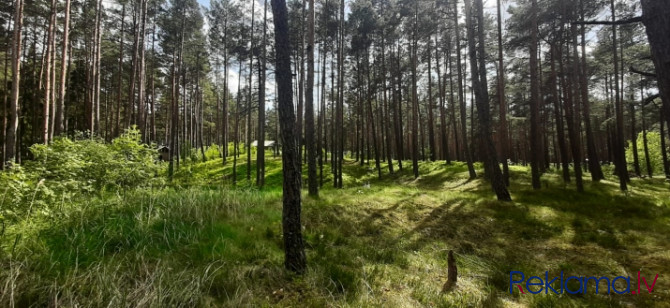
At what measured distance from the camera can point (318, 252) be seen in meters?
4.88

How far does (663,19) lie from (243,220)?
21.5 feet

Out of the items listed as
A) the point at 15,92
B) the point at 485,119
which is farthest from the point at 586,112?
the point at 15,92

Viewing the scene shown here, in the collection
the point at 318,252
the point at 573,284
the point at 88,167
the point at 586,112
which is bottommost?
the point at 573,284

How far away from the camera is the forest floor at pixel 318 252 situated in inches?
117

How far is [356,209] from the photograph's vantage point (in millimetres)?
Result: 7805

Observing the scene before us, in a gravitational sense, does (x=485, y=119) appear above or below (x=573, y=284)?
above

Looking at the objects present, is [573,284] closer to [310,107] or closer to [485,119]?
[485,119]

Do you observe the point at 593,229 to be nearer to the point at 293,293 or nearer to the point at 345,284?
the point at 345,284

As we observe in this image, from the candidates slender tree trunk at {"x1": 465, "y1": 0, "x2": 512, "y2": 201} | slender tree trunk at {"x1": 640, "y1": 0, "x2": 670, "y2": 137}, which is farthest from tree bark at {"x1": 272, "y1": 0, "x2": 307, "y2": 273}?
slender tree trunk at {"x1": 465, "y1": 0, "x2": 512, "y2": 201}

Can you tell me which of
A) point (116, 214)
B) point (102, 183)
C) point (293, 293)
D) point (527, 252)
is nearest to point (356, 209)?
point (527, 252)

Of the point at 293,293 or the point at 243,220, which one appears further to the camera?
the point at 243,220

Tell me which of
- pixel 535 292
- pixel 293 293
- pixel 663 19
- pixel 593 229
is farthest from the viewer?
pixel 593 229

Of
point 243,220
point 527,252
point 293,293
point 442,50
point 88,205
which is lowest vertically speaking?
point 527,252

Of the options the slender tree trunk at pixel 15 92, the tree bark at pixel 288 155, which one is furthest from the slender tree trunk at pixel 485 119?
the slender tree trunk at pixel 15 92
